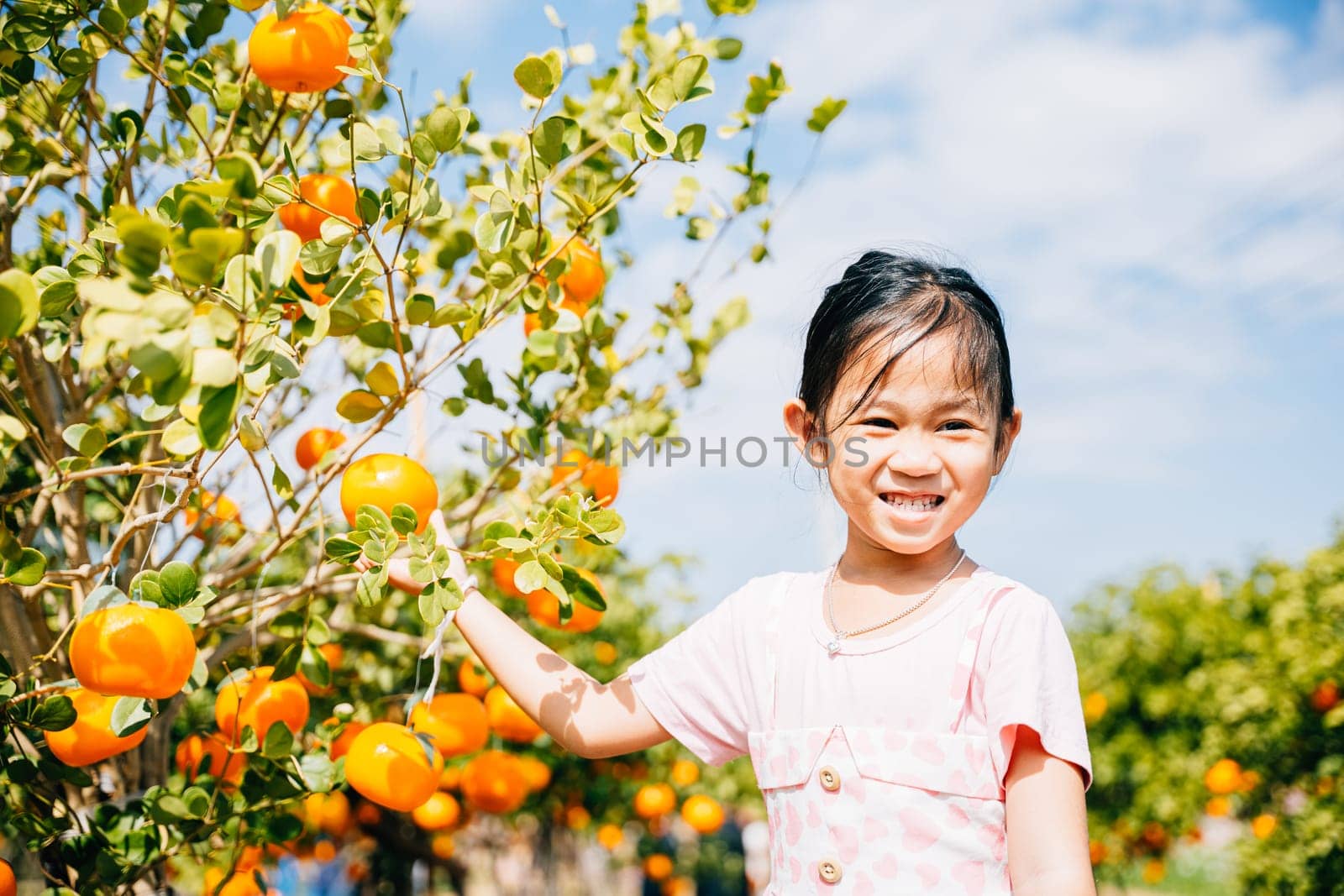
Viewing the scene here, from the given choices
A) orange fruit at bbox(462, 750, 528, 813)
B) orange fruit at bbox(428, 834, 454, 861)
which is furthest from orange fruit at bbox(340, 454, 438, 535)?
orange fruit at bbox(428, 834, 454, 861)

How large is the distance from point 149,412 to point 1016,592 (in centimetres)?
104

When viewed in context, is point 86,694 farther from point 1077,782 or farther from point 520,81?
point 1077,782

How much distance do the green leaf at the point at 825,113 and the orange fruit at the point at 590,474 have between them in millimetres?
692

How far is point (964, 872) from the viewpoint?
3.84ft

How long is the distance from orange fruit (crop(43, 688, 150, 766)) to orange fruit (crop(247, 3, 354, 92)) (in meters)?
0.83

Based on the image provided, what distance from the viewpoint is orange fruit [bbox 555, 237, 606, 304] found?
167cm

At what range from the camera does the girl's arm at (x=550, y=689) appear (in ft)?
4.59

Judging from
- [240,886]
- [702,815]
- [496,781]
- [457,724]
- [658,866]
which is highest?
[457,724]

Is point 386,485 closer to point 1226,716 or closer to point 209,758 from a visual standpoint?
point 209,758

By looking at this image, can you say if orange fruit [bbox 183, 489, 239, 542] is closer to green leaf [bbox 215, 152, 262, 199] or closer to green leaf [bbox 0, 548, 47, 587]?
green leaf [bbox 0, 548, 47, 587]

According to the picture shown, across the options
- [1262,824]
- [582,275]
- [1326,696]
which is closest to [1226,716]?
[1326,696]

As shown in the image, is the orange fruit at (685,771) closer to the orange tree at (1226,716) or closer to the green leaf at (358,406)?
the orange tree at (1226,716)

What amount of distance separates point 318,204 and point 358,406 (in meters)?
0.30

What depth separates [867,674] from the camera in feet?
4.16
